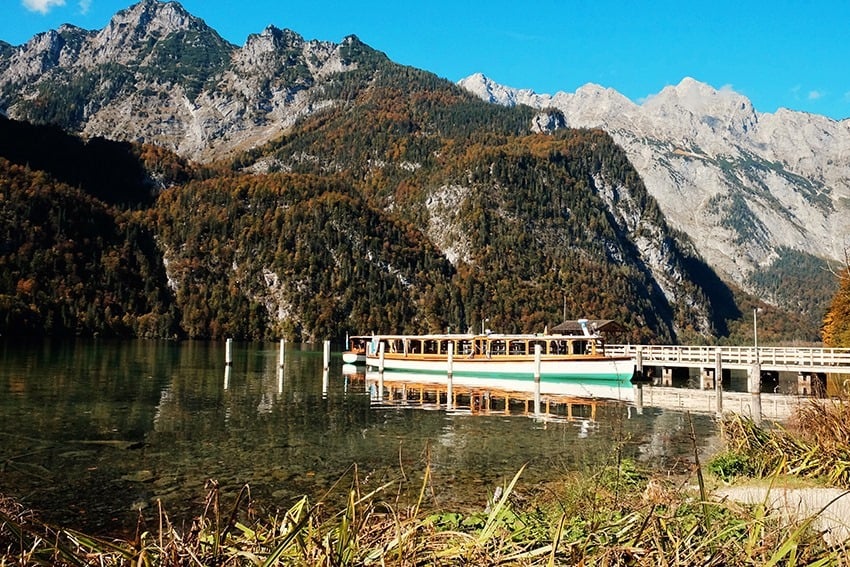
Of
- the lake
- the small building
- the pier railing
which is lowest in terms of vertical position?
the lake

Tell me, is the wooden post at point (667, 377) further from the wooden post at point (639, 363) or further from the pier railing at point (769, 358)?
the wooden post at point (639, 363)

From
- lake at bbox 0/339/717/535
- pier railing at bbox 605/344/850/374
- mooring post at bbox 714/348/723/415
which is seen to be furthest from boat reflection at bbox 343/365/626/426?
pier railing at bbox 605/344/850/374

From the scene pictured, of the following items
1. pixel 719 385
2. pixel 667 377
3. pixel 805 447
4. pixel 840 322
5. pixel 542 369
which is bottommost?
pixel 667 377

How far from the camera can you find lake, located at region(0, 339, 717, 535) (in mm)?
13820

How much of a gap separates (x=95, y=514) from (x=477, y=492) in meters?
7.95

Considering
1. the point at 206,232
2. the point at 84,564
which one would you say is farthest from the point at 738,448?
the point at 206,232

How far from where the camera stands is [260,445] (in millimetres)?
20438

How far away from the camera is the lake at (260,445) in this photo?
13820mm

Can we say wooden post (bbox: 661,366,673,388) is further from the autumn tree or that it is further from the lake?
the lake

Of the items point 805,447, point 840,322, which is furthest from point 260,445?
point 840,322

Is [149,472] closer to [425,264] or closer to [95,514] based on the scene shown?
[95,514]

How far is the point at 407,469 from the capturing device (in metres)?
16.8

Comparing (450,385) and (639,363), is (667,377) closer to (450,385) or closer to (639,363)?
(639,363)

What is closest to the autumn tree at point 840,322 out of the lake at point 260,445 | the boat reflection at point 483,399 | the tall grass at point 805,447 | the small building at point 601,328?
the small building at point 601,328
